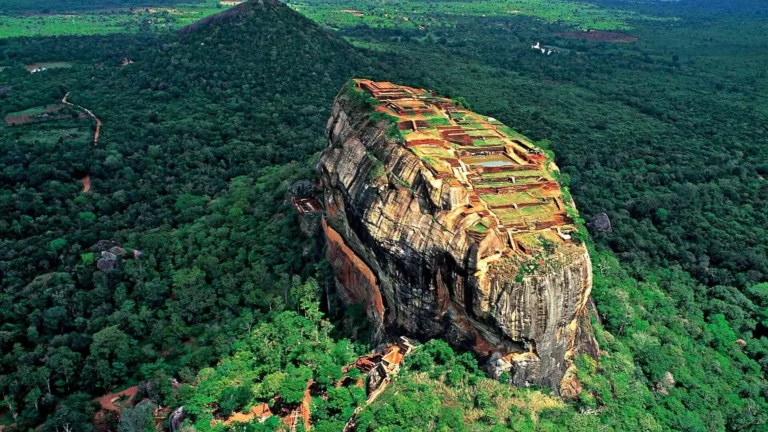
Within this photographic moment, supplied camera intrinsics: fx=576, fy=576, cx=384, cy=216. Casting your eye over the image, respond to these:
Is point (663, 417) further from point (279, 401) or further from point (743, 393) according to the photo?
point (279, 401)

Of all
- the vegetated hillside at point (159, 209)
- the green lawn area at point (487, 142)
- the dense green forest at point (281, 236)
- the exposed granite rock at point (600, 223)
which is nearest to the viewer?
the dense green forest at point (281, 236)

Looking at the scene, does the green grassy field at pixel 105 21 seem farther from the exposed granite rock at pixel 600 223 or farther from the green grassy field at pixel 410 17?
the exposed granite rock at pixel 600 223

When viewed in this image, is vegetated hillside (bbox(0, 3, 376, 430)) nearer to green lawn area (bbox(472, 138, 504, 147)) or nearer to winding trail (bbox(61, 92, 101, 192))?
winding trail (bbox(61, 92, 101, 192))

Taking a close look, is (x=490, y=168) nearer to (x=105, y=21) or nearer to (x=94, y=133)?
(x=94, y=133)

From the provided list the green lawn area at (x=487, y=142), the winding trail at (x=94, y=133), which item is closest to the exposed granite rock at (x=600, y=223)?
the green lawn area at (x=487, y=142)

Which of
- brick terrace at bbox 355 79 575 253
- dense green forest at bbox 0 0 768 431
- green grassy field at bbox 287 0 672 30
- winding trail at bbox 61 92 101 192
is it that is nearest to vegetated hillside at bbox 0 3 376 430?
dense green forest at bbox 0 0 768 431

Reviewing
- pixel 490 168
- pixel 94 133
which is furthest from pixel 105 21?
pixel 490 168

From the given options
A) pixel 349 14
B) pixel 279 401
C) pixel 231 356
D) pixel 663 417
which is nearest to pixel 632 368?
pixel 663 417
